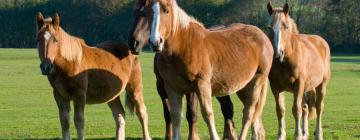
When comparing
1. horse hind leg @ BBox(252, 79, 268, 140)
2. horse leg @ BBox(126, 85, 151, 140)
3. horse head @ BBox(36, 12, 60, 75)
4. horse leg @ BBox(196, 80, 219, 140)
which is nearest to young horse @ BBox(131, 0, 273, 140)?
horse leg @ BBox(196, 80, 219, 140)

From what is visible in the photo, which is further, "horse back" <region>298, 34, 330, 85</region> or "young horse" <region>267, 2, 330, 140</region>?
"horse back" <region>298, 34, 330, 85</region>

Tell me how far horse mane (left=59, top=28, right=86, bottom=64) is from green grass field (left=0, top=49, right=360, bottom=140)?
3.98 m

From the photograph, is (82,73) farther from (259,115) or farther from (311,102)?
(311,102)

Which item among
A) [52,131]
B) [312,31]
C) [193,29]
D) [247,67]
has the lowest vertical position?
[312,31]

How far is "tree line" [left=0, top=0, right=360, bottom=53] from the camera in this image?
3334 inches

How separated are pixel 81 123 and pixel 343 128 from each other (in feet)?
23.6

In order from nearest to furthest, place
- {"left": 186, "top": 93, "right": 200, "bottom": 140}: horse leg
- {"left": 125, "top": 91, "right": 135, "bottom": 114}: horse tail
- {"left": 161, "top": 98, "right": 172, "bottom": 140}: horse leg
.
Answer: {"left": 186, "top": 93, "right": 200, "bottom": 140}: horse leg, {"left": 161, "top": 98, "right": 172, "bottom": 140}: horse leg, {"left": 125, "top": 91, "right": 135, "bottom": 114}: horse tail

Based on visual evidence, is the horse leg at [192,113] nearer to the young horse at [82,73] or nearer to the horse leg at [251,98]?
the horse leg at [251,98]

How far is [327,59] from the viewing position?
1505cm

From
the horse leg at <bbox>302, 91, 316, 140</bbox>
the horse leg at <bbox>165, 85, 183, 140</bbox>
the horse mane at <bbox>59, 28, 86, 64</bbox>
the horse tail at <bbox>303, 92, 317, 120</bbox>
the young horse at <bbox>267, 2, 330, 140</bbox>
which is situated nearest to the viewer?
the horse leg at <bbox>165, 85, 183, 140</bbox>

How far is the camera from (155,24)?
323 inches

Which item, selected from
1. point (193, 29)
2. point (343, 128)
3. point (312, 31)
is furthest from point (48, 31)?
point (312, 31)

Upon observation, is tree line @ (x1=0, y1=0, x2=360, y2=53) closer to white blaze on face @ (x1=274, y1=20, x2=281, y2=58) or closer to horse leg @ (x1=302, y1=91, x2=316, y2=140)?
horse leg @ (x1=302, y1=91, x2=316, y2=140)

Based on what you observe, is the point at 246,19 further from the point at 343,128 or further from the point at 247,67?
the point at 247,67
